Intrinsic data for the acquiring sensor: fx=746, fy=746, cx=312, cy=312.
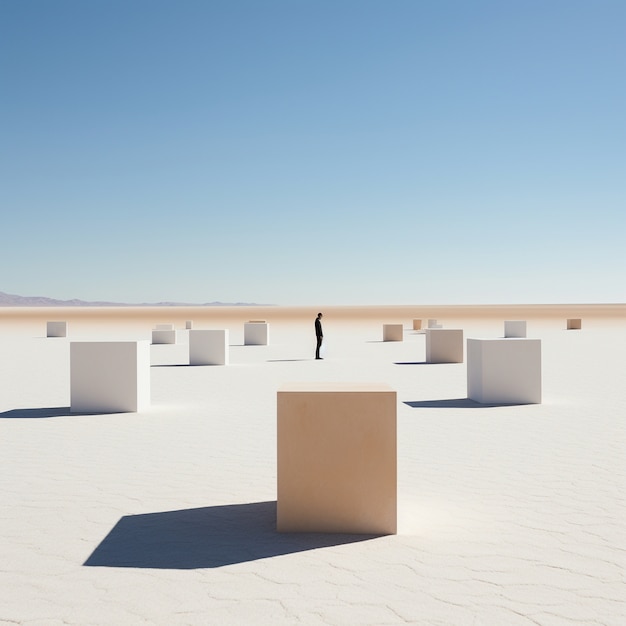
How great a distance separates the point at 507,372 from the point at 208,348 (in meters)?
11.0

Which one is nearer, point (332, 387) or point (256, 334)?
point (332, 387)

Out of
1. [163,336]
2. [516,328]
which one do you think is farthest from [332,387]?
[516,328]

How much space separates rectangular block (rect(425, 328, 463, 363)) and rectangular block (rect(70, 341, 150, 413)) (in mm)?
11704

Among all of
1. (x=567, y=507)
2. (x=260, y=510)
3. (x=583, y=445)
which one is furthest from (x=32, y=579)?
(x=583, y=445)

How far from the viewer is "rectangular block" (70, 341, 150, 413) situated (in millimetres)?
11352

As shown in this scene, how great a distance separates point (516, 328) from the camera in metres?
33.1

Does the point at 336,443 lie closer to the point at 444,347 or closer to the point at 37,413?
the point at 37,413

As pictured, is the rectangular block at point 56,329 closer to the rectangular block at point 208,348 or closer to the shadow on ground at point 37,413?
the rectangular block at point 208,348

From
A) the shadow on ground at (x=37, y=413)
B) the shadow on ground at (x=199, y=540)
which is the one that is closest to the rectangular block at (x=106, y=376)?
the shadow on ground at (x=37, y=413)

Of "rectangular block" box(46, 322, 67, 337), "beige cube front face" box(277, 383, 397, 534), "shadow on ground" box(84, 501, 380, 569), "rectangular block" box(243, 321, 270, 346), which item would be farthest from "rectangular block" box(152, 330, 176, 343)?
"beige cube front face" box(277, 383, 397, 534)

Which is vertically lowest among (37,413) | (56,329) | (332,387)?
(37,413)

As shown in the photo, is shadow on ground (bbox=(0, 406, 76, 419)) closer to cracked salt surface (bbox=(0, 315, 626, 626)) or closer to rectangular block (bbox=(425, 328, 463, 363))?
cracked salt surface (bbox=(0, 315, 626, 626))

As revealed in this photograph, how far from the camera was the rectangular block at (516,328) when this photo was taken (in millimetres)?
32781

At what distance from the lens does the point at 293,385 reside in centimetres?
554
